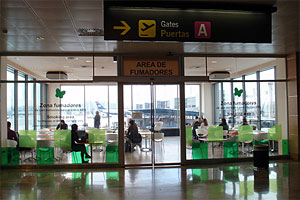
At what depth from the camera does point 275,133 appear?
29.0 ft

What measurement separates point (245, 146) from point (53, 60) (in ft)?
21.0

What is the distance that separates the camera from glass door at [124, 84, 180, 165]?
8188 mm

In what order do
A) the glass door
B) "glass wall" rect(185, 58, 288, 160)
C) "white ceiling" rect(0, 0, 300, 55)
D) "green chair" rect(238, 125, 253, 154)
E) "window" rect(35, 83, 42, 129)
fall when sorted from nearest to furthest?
"white ceiling" rect(0, 0, 300, 55), "window" rect(35, 83, 42, 129), the glass door, "glass wall" rect(185, 58, 288, 160), "green chair" rect(238, 125, 253, 154)

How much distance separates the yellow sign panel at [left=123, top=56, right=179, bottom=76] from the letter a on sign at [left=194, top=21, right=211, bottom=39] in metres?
4.19

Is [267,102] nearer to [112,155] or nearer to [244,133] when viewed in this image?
[244,133]

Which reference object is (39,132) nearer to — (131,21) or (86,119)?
(86,119)

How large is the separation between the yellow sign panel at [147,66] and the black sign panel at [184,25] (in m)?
4.13

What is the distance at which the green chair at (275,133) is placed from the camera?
28.9ft

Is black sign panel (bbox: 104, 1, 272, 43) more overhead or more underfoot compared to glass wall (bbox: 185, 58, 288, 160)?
more overhead

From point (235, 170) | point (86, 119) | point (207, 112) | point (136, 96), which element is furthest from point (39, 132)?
point (235, 170)

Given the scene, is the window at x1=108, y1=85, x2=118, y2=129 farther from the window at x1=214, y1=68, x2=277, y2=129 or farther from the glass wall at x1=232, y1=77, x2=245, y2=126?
the glass wall at x1=232, y1=77, x2=245, y2=126

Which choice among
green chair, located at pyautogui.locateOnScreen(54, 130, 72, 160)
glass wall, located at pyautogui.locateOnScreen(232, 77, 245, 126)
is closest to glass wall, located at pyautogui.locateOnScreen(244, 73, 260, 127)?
glass wall, located at pyautogui.locateOnScreen(232, 77, 245, 126)

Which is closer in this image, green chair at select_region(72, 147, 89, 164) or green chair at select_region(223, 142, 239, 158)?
green chair at select_region(72, 147, 89, 164)

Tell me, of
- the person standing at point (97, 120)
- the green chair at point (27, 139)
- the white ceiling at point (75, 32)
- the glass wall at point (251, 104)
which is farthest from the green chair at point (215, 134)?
the green chair at point (27, 139)
